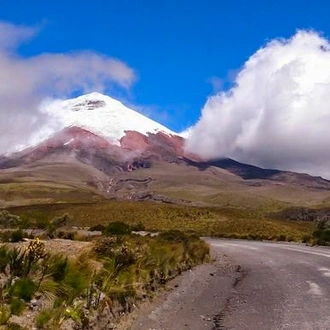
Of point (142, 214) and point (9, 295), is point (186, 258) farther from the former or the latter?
point (142, 214)

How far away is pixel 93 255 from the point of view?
55.6 ft

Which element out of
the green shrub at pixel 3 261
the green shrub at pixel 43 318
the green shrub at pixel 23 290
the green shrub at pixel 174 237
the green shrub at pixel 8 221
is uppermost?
the green shrub at pixel 174 237

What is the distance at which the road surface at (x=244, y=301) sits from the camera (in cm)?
1123

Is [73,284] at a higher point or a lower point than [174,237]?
lower

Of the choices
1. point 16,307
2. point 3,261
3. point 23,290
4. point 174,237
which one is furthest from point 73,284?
point 174,237

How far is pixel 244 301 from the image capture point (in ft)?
46.0

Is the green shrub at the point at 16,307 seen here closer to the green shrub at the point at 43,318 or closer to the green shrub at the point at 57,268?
the green shrub at the point at 43,318

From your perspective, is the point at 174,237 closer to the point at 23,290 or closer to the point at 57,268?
the point at 57,268

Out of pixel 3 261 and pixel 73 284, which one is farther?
pixel 3 261

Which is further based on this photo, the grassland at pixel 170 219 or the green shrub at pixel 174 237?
the grassland at pixel 170 219

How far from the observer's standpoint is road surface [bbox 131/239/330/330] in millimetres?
11227

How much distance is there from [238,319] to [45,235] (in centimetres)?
2233

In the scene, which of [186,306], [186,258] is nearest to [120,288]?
[186,306]

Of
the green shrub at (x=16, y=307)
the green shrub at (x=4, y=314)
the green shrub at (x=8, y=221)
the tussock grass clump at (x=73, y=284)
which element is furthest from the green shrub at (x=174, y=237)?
the green shrub at (x=8, y=221)
